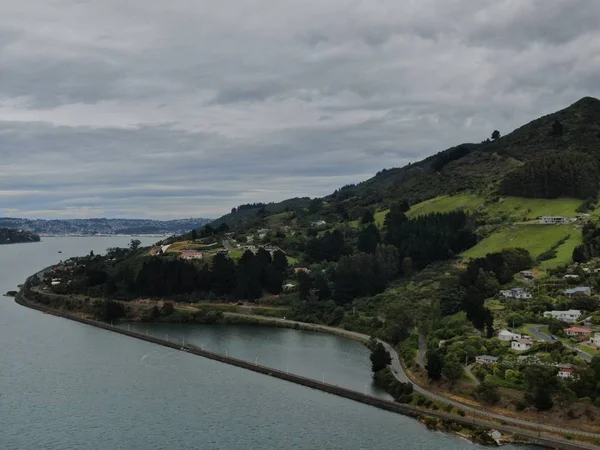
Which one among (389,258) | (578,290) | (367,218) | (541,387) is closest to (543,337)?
(541,387)

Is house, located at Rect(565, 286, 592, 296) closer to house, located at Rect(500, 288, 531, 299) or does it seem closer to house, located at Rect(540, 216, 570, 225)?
house, located at Rect(500, 288, 531, 299)

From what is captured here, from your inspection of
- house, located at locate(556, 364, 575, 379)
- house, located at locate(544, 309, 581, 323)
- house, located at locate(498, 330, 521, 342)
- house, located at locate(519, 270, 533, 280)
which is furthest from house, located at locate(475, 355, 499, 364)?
house, located at locate(519, 270, 533, 280)

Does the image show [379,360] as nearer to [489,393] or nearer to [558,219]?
[489,393]

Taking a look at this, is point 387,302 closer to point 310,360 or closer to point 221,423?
point 310,360

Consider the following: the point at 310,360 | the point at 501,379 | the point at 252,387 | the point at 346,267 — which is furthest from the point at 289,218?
the point at 501,379

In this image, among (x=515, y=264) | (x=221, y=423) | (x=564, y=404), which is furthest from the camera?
(x=515, y=264)

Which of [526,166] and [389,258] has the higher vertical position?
[526,166]

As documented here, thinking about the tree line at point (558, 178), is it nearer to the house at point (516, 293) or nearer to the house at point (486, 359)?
the house at point (516, 293)
